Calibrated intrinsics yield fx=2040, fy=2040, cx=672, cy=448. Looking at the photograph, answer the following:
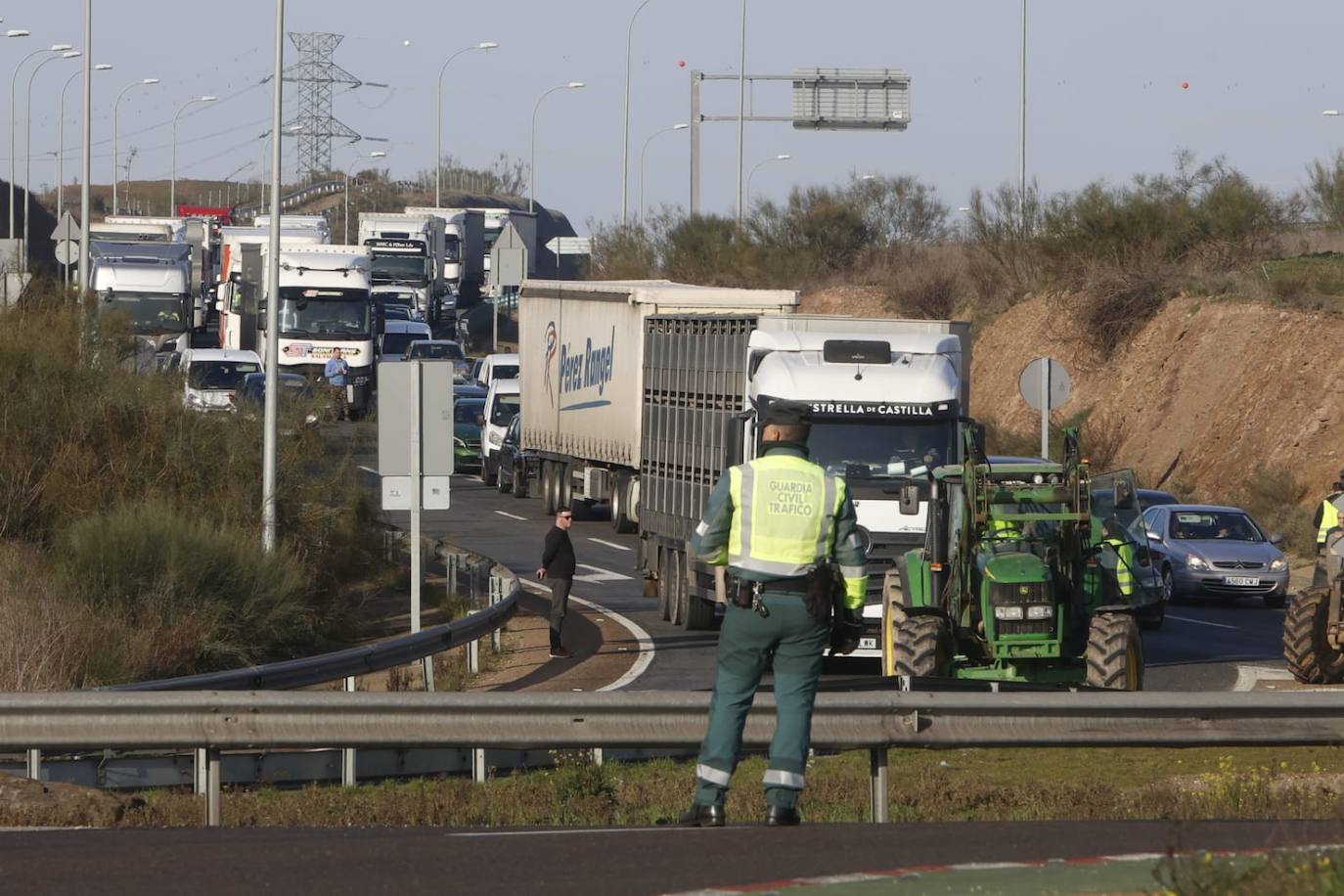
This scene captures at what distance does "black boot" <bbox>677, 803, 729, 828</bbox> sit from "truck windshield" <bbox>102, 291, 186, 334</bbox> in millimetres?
45350

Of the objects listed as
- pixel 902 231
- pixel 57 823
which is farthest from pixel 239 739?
pixel 902 231

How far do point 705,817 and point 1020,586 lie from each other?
7483 mm

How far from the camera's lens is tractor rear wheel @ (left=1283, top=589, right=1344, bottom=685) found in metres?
18.5

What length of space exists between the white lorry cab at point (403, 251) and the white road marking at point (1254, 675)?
5079 cm

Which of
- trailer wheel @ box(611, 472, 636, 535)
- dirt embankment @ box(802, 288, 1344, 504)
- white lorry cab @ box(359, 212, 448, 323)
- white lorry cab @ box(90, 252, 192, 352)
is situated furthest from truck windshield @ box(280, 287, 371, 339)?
white lorry cab @ box(359, 212, 448, 323)

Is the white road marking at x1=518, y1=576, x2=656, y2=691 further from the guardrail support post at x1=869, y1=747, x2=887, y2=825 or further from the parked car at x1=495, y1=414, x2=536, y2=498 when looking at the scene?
the parked car at x1=495, y1=414, x2=536, y2=498

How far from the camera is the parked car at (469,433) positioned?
4469 cm

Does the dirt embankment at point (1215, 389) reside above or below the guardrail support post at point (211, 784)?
above

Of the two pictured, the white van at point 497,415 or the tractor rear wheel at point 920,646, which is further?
the white van at point 497,415

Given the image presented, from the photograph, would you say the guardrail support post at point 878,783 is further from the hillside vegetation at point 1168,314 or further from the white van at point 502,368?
the white van at point 502,368

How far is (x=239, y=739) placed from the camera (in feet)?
29.8


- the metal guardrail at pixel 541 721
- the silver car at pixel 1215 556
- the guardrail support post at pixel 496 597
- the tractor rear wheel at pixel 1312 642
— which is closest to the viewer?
Answer: the metal guardrail at pixel 541 721

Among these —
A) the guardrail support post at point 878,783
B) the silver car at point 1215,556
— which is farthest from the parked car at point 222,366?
the guardrail support post at point 878,783

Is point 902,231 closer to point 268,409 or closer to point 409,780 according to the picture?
point 268,409
